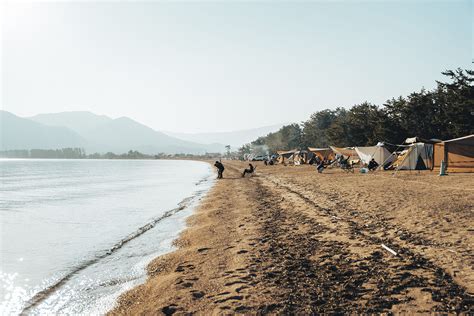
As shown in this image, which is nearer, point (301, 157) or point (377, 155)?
point (377, 155)

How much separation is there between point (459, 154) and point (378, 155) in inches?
417

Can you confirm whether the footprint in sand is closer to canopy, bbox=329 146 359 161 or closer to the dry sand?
the dry sand

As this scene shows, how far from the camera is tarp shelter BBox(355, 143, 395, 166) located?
35750mm

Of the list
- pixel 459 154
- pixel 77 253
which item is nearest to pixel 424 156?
pixel 459 154

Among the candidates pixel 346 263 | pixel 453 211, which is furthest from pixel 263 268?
pixel 453 211

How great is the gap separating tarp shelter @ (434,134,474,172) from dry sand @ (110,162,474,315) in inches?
606

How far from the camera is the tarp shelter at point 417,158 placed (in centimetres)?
3050

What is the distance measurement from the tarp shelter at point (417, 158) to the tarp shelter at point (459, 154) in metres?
3.35

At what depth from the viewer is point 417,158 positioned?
31.1 metres

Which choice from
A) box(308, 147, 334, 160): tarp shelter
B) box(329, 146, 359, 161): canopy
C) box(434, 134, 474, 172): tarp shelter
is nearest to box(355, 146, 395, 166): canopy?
box(329, 146, 359, 161): canopy

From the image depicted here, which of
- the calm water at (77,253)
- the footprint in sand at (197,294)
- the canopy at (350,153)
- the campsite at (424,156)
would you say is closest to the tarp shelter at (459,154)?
the campsite at (424,156)

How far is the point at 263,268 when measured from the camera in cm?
747

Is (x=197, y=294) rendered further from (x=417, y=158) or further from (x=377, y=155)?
(x=377, y=155)

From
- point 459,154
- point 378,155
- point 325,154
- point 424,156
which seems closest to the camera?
point 459,154
